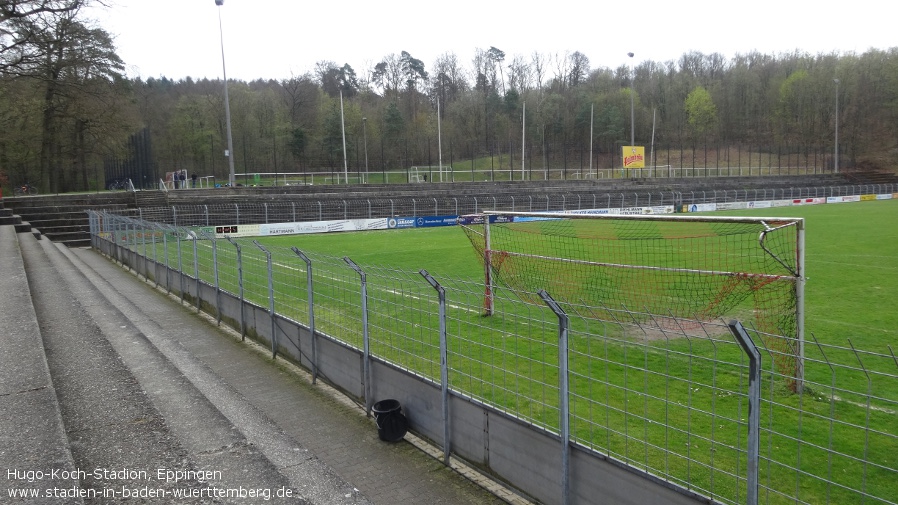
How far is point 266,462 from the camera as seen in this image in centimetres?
509

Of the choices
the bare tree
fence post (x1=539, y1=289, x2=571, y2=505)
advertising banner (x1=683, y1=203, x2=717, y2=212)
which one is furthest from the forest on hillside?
fence post (x1=539, y1=289, x2=571, y2=505)

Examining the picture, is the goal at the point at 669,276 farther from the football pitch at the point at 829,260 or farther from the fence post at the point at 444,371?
the football pitch at the point at 829,260

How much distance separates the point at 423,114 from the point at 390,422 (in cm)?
7682

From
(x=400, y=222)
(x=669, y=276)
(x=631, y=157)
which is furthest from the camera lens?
(x=631, y=157)

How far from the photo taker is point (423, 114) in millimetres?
79688

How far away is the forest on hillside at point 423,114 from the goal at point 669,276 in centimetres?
1954

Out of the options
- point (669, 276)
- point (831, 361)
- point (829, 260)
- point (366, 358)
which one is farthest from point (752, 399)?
point (829, 260)

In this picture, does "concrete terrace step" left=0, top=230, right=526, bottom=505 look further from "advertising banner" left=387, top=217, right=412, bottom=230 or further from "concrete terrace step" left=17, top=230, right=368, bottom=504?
"advertising banner" left=387, top=217, right=412, bottom=230

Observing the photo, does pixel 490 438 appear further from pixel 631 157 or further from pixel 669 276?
pixel 631 157

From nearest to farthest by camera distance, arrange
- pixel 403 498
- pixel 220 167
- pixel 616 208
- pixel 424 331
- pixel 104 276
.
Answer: pixel 403 498, pixel 424 331, pixel 104 276, pixel 616 208, pixel 220 167

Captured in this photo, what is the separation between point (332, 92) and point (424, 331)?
8879cm

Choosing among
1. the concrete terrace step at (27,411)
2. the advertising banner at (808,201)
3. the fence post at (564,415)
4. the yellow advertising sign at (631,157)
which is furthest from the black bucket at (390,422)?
the advertising banner at (808,201)

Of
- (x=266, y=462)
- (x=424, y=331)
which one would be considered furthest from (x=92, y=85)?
(x=266, y=462)

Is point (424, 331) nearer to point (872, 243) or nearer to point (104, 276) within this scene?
point (104, 276)
